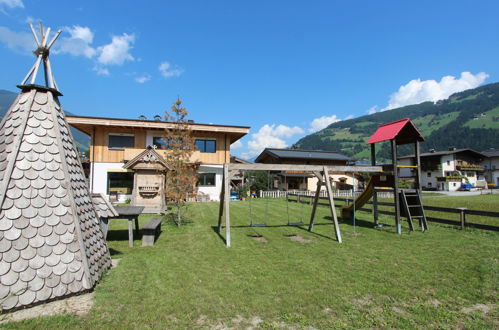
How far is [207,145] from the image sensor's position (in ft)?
78.5

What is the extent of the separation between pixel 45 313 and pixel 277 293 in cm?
330

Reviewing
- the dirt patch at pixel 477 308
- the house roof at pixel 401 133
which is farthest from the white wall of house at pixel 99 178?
the dirt patch at pixel 477 308

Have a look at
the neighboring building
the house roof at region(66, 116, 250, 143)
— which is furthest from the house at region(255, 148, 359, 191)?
the neighboring building

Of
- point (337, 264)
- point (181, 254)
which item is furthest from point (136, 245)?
point (337, 264)

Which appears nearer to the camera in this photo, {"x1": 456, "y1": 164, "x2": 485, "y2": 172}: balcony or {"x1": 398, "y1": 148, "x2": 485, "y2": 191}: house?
{"x1": 398, "y1": 148, "x2": 485, "y2": 191}: house

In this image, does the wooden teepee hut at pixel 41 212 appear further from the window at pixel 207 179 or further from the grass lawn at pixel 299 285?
the window at pixel 207 179

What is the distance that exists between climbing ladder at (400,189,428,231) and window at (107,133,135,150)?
20.2 m

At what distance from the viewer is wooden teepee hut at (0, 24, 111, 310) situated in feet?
12.7

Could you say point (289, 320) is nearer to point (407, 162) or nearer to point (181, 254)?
point (181, 254)

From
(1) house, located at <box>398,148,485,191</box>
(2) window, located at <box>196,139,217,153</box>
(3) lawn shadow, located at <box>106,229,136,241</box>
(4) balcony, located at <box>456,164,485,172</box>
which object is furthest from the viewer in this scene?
(4) balcony, located at <box>456,164,485,172</box>

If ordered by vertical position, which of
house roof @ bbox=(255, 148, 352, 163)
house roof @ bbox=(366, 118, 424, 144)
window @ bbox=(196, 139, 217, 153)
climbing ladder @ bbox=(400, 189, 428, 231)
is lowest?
climbing ladder @ bbox=(400, 189, 428, 231)

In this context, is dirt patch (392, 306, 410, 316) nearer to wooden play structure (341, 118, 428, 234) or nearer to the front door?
wooden play structure (341, 118, 428, 234)

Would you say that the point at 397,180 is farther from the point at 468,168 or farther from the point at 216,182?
the point at 468,168

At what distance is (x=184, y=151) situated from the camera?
37.1 ft
